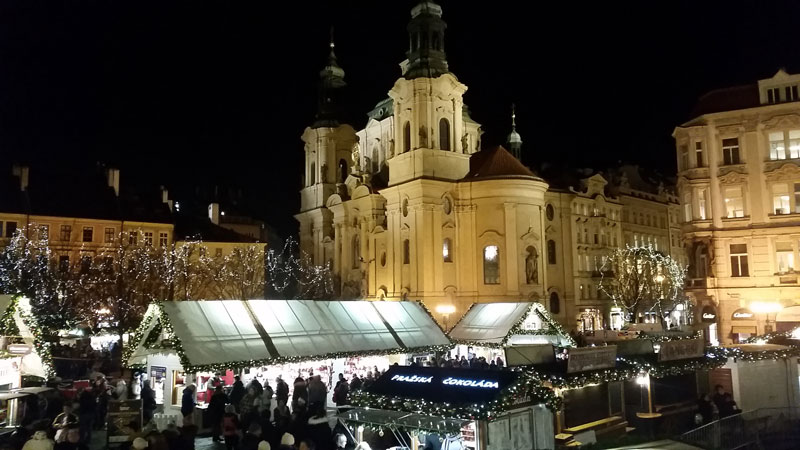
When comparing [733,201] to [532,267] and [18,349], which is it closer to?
[532,267]

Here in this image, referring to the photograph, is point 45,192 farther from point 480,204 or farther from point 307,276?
point 480,204

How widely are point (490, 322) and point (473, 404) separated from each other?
1691 centimetres

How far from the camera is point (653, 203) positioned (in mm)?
75188

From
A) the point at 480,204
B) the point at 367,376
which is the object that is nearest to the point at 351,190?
the point at 480,204

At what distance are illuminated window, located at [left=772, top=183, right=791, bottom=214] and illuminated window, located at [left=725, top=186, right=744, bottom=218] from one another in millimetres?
1564

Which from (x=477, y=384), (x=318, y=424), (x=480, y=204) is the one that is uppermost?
(x=480, y=204)

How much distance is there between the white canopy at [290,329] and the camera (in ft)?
59.2

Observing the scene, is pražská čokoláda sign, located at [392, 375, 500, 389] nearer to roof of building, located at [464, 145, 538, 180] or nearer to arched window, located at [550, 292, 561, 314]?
roof of building, located at [464, 145, 538, 180]

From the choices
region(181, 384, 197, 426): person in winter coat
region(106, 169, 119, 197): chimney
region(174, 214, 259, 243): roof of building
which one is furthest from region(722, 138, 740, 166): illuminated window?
region(106, 169, 119, 197): chimney

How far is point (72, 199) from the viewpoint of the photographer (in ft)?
185

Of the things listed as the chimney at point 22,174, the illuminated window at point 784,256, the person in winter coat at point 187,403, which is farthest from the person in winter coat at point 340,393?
the chimney at point 22,174

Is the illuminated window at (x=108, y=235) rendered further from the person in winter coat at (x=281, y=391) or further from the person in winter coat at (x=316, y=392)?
the person in winter coat at (x=316, y=392)

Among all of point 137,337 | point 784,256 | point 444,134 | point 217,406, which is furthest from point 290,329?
point 444,134

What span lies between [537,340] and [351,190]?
33684mm
